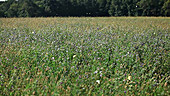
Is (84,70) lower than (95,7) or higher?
lower

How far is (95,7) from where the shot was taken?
4459cm

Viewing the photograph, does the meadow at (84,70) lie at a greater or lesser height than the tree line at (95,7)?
lesser

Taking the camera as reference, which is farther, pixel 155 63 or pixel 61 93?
pixel 155 63

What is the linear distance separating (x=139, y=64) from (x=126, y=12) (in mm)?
40745

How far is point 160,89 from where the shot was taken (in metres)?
3.82

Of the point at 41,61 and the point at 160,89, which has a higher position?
the point at 41,61

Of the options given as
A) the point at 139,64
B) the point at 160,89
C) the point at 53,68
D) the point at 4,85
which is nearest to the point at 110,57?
the point at 139,64

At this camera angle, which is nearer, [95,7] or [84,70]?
[84,70]

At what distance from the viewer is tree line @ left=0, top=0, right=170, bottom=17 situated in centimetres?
3897

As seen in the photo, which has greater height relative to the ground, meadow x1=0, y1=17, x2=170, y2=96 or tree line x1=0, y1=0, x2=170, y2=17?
tree line x1=0, y1=0, x2=170, y2=17

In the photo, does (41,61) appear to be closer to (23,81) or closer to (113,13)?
(23,81)

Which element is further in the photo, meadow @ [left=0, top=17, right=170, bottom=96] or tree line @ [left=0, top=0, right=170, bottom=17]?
tree line @ [left=0, top=0, right=170, bottom=17]

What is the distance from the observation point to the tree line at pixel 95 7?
3897 cm

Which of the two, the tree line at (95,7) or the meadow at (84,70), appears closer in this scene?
the meadow at (84,70)
